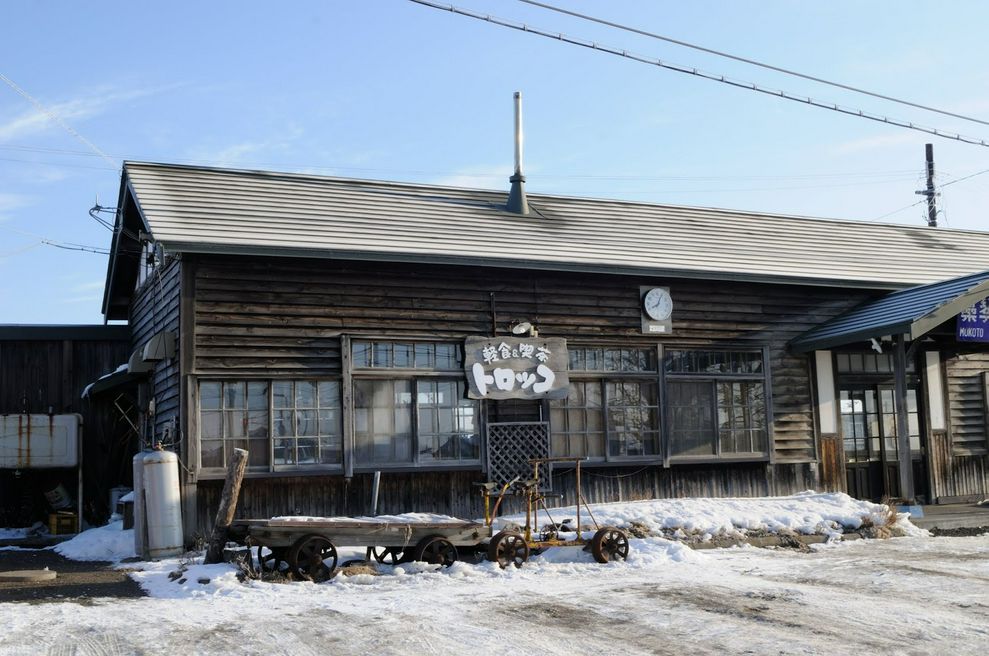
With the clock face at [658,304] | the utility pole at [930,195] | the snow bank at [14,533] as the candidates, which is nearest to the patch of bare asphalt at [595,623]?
the clock face at [658,304]

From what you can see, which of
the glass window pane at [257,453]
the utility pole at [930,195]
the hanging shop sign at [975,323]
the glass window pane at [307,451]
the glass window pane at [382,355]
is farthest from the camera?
the utility pole at [930,195]

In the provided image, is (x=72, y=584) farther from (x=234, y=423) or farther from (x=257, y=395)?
(x=257, y=395)

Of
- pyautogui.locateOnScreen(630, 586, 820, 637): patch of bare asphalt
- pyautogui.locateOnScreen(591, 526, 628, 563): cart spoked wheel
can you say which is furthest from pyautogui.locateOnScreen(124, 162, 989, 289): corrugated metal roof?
pyautogui.locateOnScreen(630, 586, 820, 637): patch of bare asphalt

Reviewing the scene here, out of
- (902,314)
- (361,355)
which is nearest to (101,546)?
(361,355)

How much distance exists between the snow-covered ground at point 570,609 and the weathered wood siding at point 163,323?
9.90 feet

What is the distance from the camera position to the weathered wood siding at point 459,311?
14.0 metres

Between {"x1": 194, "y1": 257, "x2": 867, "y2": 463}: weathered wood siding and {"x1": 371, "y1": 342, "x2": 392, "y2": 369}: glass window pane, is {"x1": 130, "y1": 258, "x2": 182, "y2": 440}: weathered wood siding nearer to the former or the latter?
{"x1": 194, "y1": 257, "x2": 867, "y2": 463}: weathered wood siding

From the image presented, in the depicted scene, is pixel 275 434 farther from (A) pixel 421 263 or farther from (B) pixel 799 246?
(B) pixel 799 246

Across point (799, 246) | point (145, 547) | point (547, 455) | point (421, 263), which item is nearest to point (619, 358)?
point (547, 455)

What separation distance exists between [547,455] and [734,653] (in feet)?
27.2

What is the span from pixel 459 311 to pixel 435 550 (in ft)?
15.4

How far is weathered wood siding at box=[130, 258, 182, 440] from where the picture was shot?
14438mm

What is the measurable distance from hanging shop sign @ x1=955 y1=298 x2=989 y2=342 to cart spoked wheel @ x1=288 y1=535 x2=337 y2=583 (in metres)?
10.6

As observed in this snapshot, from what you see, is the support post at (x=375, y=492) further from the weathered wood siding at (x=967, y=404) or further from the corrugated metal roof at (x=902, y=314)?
the weathered wood siding at (x=967, y=404)
